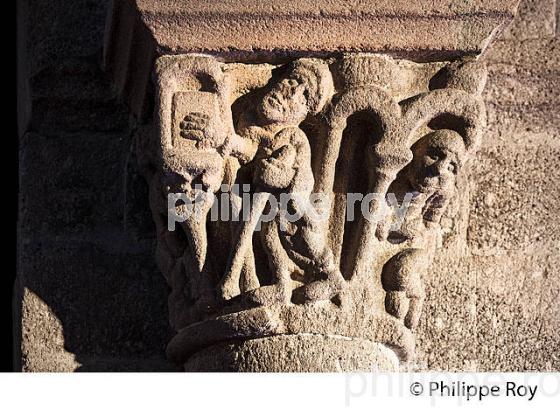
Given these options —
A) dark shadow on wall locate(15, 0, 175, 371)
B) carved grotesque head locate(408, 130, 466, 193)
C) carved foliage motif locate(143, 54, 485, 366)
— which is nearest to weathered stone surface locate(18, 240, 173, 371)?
dark shadow on wall locate(15, 0, 175, 371)

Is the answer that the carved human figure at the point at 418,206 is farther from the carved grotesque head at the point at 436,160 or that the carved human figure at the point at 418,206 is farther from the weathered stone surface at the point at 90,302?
the weathered stone surface at the point at 90,302

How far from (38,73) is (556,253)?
1.16 meters

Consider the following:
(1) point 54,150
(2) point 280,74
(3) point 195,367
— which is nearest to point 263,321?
(3) point 195,367

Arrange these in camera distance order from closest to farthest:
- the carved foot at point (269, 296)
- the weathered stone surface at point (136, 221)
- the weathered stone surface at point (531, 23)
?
the carved foot at point (269, 296) < the weathered stone surface at point (136, 221) < the weathered stone surface at point (531, 23)

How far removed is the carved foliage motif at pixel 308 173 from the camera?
3037 millimetres

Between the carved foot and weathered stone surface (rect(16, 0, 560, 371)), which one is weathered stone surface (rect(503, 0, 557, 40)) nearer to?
weathered stone surface (rect(16, 0, 560, 371))

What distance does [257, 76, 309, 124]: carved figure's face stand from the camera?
10.1 feet

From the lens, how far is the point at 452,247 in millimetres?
3414

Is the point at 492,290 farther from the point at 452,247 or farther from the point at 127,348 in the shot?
the point at 127,348

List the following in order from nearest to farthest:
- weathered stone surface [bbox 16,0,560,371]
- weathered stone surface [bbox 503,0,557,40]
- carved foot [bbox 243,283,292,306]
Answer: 1. carved foot [bbox 243,283,292,306]
2. weathered stone surface [bbox 16,0,560,371]
3. weathered stone surface [bbox 503,0,557,40]

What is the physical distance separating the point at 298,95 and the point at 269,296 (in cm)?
38

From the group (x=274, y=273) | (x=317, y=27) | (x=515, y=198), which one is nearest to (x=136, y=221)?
(x=274, y=273)

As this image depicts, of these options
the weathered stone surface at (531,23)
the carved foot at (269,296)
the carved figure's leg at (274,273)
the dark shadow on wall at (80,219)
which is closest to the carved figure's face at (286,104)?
the carved figure's leg at (274,273)

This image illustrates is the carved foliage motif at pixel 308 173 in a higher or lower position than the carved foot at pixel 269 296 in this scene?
higher
